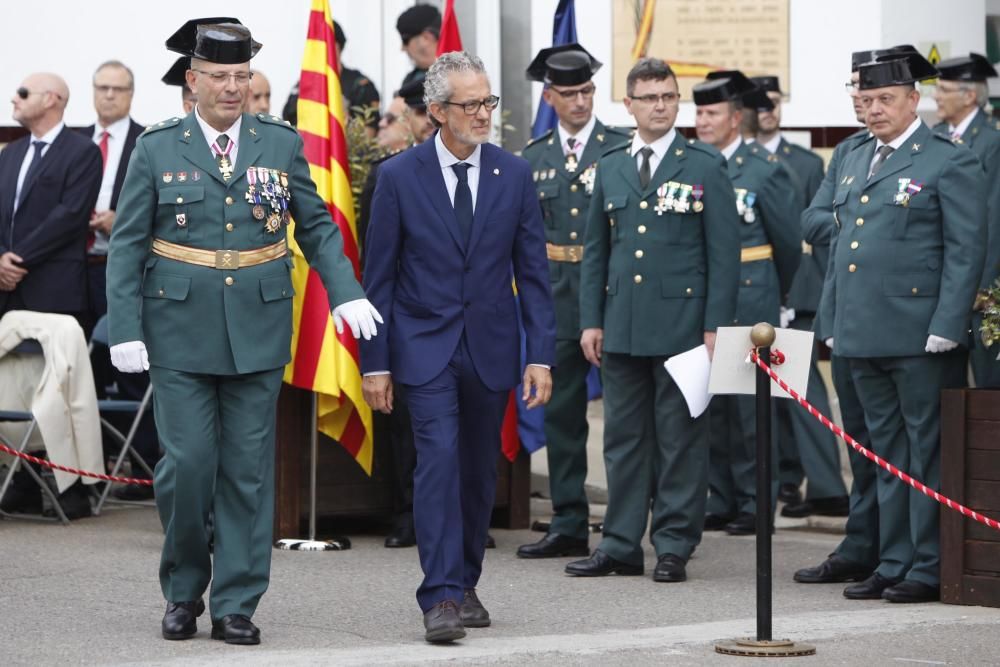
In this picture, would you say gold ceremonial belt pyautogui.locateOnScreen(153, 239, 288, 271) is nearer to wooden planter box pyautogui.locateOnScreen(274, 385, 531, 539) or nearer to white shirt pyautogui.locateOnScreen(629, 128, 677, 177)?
white shirt pyautogui.locateOnScreen(629, 128, 677, 177)

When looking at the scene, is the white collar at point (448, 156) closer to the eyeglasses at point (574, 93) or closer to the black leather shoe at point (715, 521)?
the eyeglasses at point (574, 93)

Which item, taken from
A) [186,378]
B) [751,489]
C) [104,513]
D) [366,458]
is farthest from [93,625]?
[751,489]

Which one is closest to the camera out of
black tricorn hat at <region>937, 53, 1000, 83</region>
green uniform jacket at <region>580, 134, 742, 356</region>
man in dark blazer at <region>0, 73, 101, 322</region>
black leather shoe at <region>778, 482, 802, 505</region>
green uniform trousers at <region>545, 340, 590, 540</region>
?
green uniform jacket at <region>580, 134, 742, 356</region>

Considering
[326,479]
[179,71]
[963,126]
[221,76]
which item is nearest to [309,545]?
[326,479]

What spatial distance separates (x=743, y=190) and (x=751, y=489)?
4.98ft

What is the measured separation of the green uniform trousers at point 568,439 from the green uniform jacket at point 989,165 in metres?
1.92

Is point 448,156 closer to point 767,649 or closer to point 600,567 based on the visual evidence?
point 767,649

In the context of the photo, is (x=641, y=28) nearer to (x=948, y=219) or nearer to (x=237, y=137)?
(x=948, y=219)

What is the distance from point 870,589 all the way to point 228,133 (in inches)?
125

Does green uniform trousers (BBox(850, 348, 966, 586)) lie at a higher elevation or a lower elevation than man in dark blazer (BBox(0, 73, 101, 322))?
lower

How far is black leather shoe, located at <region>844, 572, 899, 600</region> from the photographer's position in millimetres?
8562

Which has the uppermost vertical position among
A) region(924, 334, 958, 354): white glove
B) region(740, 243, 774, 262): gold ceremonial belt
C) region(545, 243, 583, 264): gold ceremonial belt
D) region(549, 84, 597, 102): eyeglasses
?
region(549, 84, 597, 102): eyeglasses

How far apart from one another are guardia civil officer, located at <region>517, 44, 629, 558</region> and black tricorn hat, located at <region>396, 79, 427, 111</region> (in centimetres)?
63

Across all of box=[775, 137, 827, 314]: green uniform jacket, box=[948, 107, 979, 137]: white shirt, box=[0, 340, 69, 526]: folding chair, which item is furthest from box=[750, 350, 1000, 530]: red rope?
box=[0, 340, 69, 526]: folding chair
